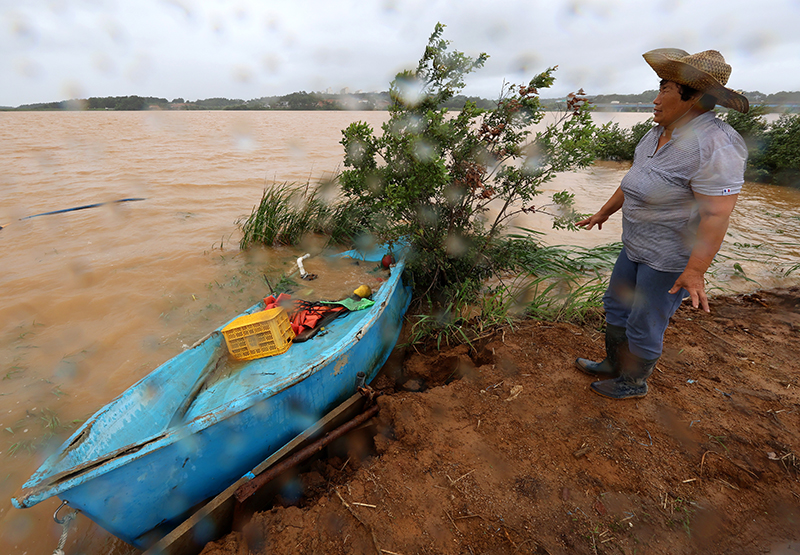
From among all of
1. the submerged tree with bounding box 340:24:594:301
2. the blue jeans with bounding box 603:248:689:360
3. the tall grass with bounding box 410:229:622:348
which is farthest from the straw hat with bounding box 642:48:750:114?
the tall grass with bounding box 410:229:622:348

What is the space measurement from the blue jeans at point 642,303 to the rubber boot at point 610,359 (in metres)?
0.08

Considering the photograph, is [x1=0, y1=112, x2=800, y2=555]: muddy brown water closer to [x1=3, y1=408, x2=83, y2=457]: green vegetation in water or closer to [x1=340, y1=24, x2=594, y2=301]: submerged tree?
[x1=3, y1=408, x2=83, y2=457]: green vegetation in water

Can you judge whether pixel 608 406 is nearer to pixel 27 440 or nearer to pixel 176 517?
pixel 176 517

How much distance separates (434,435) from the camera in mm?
2383

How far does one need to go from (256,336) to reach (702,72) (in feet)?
10.4

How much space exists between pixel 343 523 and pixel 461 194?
9.89ft

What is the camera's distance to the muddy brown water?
A: 2.93 meters

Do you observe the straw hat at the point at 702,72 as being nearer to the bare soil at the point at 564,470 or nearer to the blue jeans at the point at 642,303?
the blue jeans at the point at 642,303

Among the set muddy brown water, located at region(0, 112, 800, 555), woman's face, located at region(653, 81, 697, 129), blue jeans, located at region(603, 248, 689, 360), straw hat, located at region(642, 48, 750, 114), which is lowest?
muddy brown water, located at region(0, 112, 800, 555)

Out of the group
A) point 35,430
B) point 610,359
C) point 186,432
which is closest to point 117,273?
point 35,430

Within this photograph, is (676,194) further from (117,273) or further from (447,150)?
(117,273)

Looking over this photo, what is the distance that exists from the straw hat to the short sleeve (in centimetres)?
25

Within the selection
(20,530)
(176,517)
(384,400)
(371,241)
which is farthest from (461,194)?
(20,530)

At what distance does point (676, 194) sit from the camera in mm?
1894
